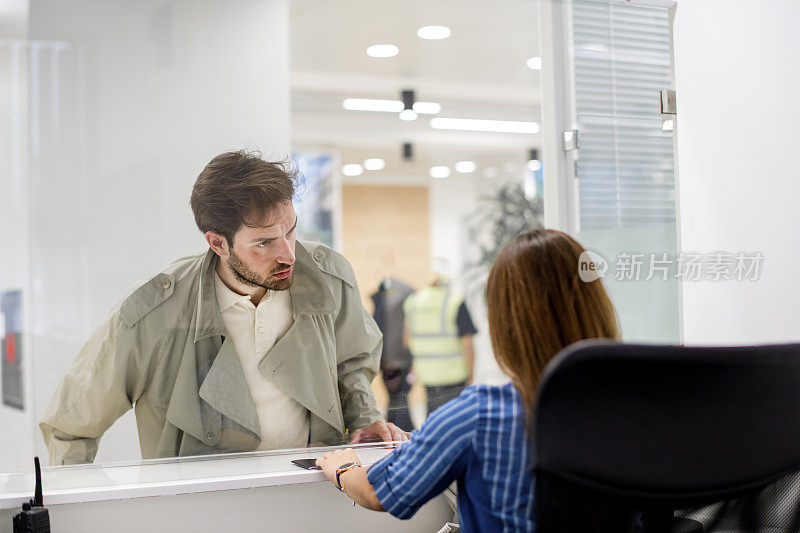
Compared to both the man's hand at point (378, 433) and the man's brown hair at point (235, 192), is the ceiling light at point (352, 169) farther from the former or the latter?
the man's hand at point (378, 433)

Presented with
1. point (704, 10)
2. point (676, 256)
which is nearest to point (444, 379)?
point (676, 256)

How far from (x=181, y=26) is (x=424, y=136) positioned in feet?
2.43

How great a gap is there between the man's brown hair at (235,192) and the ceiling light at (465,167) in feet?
1.77

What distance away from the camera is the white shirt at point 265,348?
1.97 m

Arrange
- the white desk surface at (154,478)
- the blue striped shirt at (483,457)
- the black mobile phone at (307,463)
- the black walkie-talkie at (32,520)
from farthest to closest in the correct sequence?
the black mobile phone at (307,463) < the white desk surface at (154,478) < the black walkie-talkie at (32,520) < the blue striped shirt at (483,457)

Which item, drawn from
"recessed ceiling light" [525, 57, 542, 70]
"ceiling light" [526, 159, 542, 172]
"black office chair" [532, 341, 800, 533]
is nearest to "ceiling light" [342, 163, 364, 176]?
"ceiling light" [526, 159, 542, 172]

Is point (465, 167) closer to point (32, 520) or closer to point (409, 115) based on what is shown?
point (409, 115)

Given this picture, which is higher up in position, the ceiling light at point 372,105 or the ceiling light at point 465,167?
the ceiling light at point 372,105

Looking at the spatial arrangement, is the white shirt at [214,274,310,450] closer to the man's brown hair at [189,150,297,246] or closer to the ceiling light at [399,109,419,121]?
the man's brown hair at [189,150,297,246]

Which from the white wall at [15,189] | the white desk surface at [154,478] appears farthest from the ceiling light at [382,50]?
the white desk surface at [154,478]

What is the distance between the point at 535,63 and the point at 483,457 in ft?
4.82

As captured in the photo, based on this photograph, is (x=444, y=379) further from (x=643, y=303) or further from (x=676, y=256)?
(x=676, y=256)

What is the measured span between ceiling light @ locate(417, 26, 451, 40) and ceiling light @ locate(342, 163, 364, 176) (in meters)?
0.43

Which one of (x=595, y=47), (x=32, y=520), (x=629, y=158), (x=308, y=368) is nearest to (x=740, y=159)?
(x=629, y=158)
